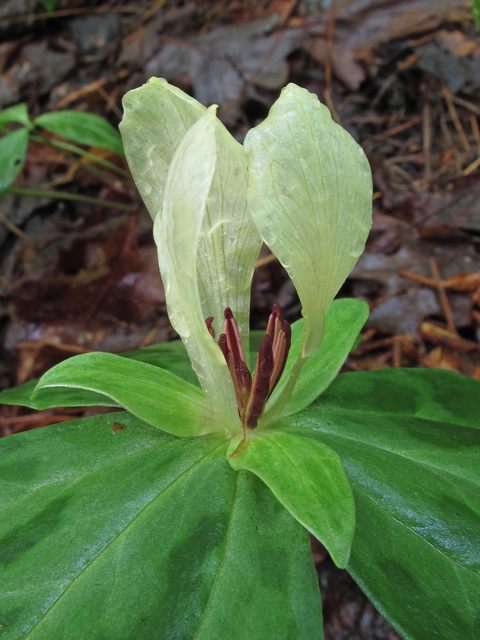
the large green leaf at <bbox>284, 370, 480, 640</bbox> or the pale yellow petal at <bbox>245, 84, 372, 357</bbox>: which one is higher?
the pale yellow petal at <bbox>245, 84, 372, 357</bbox>

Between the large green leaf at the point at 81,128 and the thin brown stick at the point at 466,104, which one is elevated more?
the thin brown stick at the point at 466,104

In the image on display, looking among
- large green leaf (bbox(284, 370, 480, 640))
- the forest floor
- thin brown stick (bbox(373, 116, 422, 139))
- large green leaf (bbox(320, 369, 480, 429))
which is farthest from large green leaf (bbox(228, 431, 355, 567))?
thin brown stick (bbox(373, 116, 422, 139))

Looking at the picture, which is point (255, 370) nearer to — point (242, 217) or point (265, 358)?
point (265, 358)

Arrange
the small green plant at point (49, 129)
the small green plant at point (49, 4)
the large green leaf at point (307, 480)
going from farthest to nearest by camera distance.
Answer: the small green plant at point (49, 4)
the small green plant at point (49, 129)
the large green leaf at point (307, 480)

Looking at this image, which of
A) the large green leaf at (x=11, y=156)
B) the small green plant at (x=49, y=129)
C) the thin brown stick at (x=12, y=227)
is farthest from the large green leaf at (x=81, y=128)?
the thin brown stick at (x=12, y=227)

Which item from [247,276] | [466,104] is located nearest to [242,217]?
[247,276]

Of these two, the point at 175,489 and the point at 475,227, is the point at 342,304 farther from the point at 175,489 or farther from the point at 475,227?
the point at 475,227

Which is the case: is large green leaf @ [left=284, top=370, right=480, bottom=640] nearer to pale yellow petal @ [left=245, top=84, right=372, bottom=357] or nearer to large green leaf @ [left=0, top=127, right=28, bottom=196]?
pale yellow petal @ [left=245, top=84, right=372, bottom=357]

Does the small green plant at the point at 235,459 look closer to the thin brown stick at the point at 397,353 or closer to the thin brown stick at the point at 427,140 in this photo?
the thin brown stick at the point at 397,353
